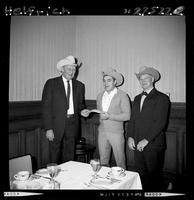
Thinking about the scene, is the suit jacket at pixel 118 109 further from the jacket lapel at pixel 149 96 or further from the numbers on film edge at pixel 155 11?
the numbers on film edge at pixel 155 11

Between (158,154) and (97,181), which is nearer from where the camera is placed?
(97,181)

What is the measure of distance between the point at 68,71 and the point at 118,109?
544mm

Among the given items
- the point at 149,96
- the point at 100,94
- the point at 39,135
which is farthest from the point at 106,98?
the point at 39,135

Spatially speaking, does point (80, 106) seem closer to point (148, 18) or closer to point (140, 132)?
point (140, 132)

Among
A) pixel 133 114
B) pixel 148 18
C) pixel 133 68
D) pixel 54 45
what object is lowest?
pixel 133 114

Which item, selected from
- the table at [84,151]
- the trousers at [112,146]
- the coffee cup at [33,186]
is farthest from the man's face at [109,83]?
the coffee cup at [33,186]

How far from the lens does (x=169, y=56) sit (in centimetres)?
187

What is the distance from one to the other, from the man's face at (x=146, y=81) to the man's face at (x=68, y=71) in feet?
1.91

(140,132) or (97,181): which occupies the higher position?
(140,132)

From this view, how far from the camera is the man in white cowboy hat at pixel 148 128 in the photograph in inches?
76.5
